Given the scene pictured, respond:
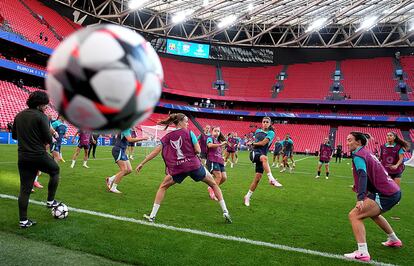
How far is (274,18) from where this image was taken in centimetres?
4319

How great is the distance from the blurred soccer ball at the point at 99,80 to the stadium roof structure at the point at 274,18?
33.3 m

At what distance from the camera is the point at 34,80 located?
37031 millimetres

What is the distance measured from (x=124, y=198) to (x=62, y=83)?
654cm

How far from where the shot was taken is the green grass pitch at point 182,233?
4254 mm

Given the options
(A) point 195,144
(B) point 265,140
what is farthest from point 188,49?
(A) point 195,144

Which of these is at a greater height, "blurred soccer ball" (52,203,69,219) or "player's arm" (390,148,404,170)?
"player's arm" (390,148,404,170)

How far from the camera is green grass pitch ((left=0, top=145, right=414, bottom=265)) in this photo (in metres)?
4.25

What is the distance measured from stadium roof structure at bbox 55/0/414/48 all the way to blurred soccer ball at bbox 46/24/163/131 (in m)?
33.3

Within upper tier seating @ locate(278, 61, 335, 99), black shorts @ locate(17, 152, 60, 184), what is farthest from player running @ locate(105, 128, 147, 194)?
upper tier seating @ locate(278, 61, 335, 99)

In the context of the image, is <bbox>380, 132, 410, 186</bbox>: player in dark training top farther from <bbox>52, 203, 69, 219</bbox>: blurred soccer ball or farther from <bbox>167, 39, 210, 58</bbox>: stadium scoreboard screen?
<bbox>167, 39, 210, 58</bbox>: stadium scoreboard screen

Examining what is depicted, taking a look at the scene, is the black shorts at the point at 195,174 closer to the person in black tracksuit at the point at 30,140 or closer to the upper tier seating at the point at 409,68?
the person in black tracksuit at the point at 30,140

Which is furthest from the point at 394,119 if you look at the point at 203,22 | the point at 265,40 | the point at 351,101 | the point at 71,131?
the point at 71,131

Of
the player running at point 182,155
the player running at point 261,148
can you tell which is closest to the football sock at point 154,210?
the player running at point 182,155

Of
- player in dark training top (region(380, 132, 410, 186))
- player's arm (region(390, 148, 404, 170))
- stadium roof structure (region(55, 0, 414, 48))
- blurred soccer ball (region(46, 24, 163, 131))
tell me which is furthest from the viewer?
stadium roof structure (region(55, 0, 414, 48))
